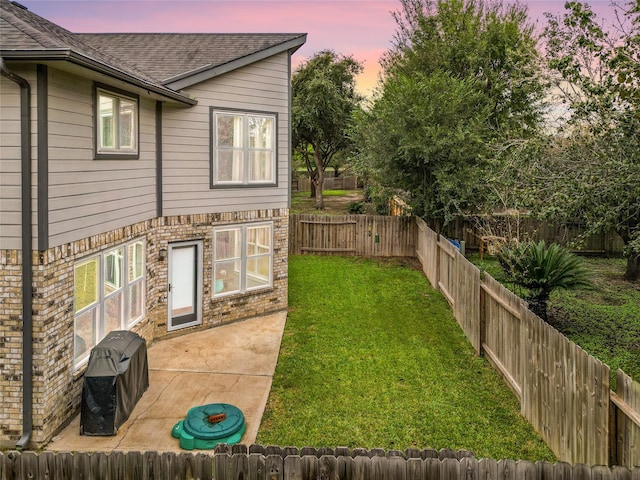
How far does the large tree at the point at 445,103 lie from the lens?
17734 mm

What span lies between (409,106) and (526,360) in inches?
→ 486

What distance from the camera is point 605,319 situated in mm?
11945

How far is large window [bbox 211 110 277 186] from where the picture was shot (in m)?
11.5

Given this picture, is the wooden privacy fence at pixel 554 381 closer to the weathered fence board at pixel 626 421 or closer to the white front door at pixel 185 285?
the weathered fence board at pixel 626 421

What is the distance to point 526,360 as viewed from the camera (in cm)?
719

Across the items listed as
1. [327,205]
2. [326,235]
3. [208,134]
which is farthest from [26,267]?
[327,205]

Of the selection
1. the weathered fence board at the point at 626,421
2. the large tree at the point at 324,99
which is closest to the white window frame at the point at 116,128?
the weathered fence board at the point at 626,421

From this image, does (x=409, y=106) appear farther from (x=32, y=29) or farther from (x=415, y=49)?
(x=32, y=29)

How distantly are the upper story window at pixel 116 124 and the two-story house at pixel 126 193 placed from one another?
32 mm

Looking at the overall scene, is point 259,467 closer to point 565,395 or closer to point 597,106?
point 565,395

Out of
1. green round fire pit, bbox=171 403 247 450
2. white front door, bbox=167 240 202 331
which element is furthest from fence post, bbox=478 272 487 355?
white front door, bbox=167 240 202 331

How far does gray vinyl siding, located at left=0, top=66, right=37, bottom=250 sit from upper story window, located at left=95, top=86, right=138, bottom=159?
1496 millimetres

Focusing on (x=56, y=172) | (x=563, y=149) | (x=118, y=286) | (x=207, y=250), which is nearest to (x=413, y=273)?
(x=207, y=250)

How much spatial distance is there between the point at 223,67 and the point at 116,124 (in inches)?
125
